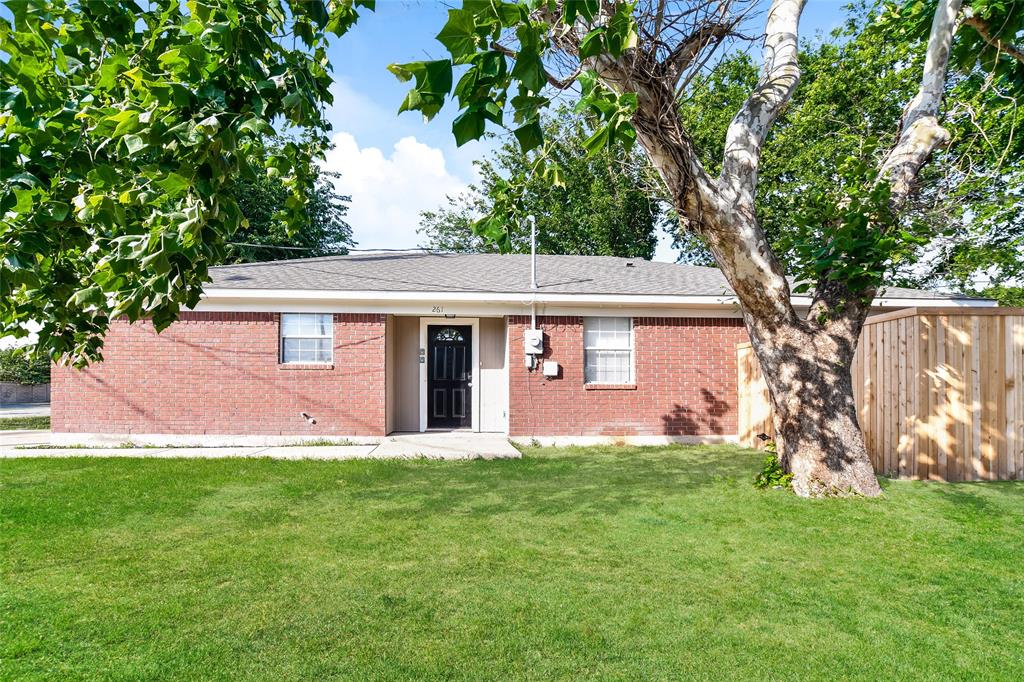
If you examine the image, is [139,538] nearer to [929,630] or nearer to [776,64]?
[929,630]

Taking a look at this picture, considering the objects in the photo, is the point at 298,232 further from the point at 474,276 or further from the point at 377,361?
the point at 377,361

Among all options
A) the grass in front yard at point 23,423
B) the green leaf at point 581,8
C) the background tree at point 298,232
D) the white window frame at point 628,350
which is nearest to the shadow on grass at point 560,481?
the white window frame at point 628,350

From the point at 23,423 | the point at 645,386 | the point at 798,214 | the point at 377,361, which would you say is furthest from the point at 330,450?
the point at 23,423

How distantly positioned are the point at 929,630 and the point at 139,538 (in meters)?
5.27

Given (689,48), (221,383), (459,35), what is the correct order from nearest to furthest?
(459,35) < (689,48) < (221,383)

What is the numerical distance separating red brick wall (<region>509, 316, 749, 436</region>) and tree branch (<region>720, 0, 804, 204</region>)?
4764mm

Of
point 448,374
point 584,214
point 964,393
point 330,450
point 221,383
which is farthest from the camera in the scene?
point 584,214

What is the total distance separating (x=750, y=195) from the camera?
560 cm

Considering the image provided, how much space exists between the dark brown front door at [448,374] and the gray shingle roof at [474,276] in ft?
3.79

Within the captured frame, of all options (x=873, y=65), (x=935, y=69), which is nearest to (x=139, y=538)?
(x=935, y=69)

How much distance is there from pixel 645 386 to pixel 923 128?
559 cm

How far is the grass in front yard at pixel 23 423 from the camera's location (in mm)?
12539

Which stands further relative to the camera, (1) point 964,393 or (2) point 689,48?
(1) point 964,393

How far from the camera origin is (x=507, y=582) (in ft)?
11.5
